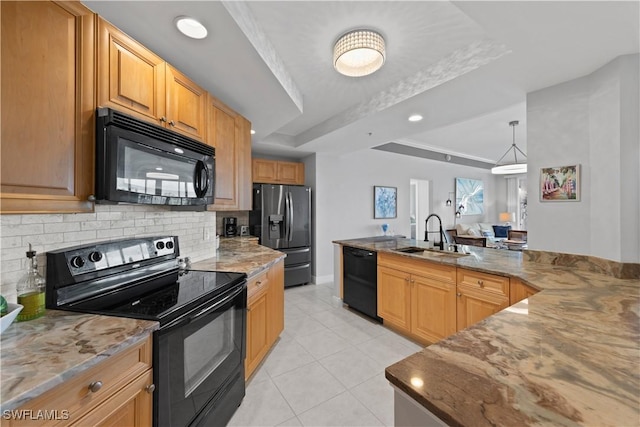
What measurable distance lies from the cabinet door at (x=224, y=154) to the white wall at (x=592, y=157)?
2632 millimetres

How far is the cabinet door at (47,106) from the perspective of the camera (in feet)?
3.10

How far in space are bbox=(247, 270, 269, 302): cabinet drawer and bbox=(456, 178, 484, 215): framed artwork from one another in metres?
6.35

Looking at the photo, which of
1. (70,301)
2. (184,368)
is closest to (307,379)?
(184,368)

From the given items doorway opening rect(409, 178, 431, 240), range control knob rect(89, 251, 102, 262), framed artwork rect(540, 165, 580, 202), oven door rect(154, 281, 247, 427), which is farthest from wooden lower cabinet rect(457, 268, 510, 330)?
doorway opening rect(409, 178, 431, 240)

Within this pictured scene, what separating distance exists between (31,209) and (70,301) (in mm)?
454

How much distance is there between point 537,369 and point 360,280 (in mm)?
2487

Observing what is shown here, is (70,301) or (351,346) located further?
(351,346)

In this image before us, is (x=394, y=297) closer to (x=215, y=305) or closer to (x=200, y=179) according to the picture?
(x=215, y=305)

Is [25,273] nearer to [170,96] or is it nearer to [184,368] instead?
[184,368]

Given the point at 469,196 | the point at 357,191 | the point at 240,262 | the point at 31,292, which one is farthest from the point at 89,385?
the point at 469,196

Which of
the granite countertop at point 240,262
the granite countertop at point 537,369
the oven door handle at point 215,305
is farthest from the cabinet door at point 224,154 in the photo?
the granite countertop at point 537,369

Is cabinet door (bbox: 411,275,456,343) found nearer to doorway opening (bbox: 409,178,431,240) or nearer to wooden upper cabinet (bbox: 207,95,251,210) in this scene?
wooden upper cabinet (bbox: 207,95,251,210)

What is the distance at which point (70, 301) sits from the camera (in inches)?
45.9

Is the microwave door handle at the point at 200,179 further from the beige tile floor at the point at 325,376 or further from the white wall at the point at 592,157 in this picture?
the white wall at the point at 592,157
